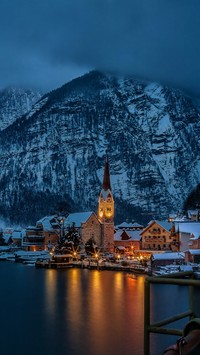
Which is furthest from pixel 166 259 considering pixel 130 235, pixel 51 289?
pixel 130 235

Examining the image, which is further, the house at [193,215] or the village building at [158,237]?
the house at [193,215]

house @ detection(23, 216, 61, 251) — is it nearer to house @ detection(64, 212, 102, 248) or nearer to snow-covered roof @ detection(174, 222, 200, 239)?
house @ detection(64, 212, 102, 248)

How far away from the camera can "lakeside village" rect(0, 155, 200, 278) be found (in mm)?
72062

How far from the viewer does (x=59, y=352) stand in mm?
25953

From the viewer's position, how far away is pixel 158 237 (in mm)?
93875

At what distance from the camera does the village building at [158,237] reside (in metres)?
92.4

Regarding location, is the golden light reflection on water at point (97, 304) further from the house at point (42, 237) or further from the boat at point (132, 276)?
the house at point (42, 237)

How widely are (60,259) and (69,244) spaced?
25.7 ft

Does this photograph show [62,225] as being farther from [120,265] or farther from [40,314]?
[40,314]

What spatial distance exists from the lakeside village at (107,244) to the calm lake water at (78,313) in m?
10.5

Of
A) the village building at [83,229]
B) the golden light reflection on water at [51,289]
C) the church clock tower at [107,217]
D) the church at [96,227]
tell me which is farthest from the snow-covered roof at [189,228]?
the village building at [83,229]

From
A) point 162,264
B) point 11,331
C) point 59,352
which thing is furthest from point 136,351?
point 162,264

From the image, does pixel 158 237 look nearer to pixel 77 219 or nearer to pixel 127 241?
pixel 127 241

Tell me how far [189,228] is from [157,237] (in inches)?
620
